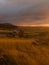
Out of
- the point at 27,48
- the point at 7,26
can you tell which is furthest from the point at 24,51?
the point at 7,26

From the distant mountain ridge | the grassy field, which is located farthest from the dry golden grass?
the distant mountain ridge

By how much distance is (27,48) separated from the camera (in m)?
3.61

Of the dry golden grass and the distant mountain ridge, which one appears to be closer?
the dry golden grass

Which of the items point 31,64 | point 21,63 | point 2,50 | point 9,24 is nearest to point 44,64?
point 31,64

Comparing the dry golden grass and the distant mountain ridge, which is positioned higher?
the distant mountain ridge

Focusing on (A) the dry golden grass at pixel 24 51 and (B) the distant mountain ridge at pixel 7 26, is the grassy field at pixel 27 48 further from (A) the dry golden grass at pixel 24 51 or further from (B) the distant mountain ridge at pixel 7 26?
(B) the distant mountain ridge at pixel 7 26

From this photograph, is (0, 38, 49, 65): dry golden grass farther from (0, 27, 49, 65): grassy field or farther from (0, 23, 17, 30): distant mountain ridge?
(0, 23, 17, 30): distant mountain ridge

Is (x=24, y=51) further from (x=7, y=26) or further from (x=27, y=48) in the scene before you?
(x=7, y=26)

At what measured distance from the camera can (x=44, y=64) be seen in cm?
340

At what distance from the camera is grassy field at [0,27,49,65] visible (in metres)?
3.44

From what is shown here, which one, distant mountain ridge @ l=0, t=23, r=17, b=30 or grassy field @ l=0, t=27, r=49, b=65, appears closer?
grassy field @ l=0, t=27, r=49, b=65

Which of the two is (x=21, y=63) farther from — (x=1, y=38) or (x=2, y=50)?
(x=1, y=38)

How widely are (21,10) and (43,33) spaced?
0.85 m

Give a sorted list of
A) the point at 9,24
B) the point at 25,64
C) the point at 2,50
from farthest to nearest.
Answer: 1. the point at 9,24
2. the point at 2,50
3. the point at 25,64
